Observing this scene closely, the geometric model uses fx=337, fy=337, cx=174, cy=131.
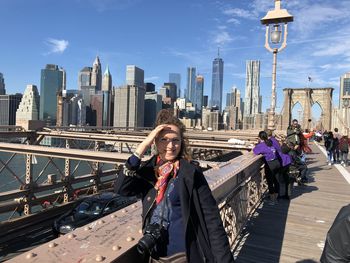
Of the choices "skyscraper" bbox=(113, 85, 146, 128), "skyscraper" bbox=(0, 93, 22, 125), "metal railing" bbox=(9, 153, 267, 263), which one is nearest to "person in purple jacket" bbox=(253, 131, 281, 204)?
"metal railing" bbox=(9, 153, 267, 263)

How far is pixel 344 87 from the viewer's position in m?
142

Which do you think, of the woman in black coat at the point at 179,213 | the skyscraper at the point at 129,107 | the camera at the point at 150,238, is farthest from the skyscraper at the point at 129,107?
the camera at the point at 150,238

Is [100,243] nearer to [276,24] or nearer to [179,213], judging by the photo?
[179,213]

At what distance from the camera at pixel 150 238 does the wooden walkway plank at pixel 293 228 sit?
2502 millimetres

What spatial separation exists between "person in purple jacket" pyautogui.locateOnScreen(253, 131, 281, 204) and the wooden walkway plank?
0.29 m

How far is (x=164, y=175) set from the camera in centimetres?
212

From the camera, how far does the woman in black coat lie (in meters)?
1.98

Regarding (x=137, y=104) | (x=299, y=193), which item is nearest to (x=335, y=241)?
(x=299, y=193)

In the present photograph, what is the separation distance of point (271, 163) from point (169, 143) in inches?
211

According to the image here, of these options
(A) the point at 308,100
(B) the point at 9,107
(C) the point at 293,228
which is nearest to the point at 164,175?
(C) the point at 293,228

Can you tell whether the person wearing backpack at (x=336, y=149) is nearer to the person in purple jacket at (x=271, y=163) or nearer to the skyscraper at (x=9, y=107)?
the person in purple jacket at (x=271, y=163)

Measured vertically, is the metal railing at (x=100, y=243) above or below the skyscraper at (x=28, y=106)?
below

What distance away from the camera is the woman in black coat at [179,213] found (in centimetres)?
198

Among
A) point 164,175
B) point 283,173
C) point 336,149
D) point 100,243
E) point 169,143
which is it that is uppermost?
point 169,143
